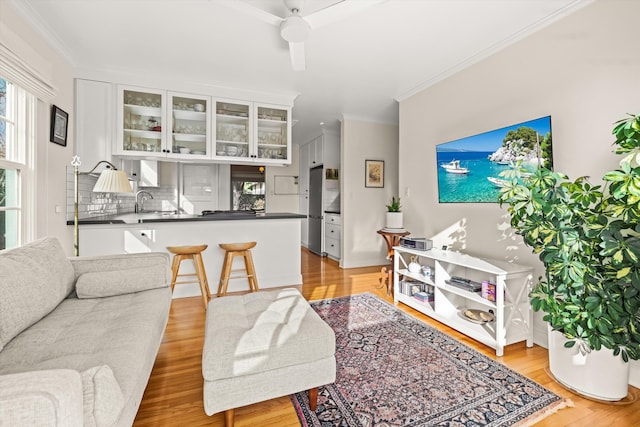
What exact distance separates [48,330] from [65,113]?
238 cm

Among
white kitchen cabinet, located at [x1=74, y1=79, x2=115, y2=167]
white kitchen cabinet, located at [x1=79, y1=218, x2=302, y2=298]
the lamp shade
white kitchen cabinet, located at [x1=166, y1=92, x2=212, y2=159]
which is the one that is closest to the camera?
the lamp shade

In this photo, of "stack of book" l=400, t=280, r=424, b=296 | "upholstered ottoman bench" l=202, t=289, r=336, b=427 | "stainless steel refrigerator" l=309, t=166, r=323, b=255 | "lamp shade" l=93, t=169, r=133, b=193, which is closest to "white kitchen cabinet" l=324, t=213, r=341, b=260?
"stainless steel refrigerator" l=309, t=166, r=323, b=255

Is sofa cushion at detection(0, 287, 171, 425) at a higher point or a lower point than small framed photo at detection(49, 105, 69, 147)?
lower

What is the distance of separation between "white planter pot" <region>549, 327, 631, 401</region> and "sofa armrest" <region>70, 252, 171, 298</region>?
2637mm

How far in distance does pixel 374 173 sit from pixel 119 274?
3.93 meters

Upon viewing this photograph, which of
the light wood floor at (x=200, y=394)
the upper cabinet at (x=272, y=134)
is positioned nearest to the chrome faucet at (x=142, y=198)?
the upper cabinet at (x=272, y=134)

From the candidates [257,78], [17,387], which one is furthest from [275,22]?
[17,387]

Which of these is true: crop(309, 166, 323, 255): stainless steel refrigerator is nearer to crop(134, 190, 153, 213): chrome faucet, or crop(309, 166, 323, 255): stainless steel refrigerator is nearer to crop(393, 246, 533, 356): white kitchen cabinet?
crop(134, 190, 153, 213): chrome faucet

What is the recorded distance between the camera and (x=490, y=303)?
2113 millimetres

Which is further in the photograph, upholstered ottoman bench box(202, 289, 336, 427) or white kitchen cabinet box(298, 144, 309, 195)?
white kitchen cabinet box(298, 144, 309, 195)

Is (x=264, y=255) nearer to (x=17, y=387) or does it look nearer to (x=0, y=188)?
(x=0, y=188)

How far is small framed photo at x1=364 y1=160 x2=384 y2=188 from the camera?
4867 mm

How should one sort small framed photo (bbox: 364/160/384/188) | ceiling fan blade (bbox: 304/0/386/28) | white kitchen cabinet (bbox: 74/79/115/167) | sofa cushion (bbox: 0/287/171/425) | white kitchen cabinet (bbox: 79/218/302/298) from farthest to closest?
small framed photo (bbox: 364/160/384/188) < white kitchen cabinet (bbox: 74/79/115/167) < white kitchen cabinet (bbox: 79/218/302/298) < ceiling fan blade (bbox: 304/0/386/28) < sofa cushion (bbox: 0/287/171/425)

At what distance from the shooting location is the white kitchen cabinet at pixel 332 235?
201 inches
